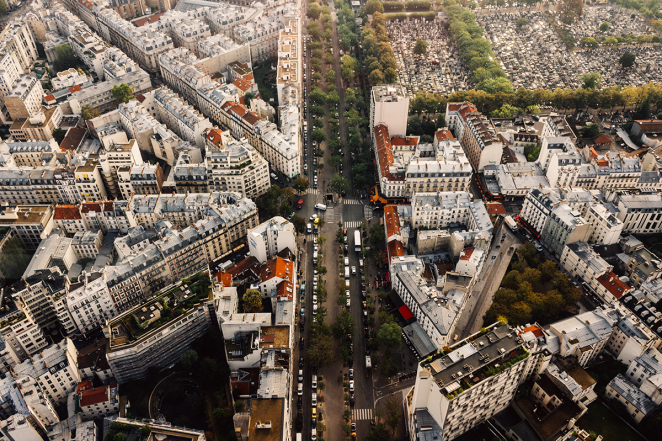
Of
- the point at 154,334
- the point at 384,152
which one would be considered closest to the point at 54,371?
the point at 154,334

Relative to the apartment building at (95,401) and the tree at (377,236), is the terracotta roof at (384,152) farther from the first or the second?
the apartment building at (95,401)

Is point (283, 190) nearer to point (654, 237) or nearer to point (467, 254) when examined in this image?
point (467, 254)

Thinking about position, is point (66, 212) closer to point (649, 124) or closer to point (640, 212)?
point (640, 212)

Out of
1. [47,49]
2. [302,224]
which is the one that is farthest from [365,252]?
[47,49]

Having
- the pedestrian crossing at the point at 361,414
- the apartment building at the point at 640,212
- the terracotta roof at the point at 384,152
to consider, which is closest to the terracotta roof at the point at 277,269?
the pedestrian crossing at the point at 361,414

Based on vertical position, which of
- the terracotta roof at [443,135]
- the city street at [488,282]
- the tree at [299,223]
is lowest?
the city street at [488,282]

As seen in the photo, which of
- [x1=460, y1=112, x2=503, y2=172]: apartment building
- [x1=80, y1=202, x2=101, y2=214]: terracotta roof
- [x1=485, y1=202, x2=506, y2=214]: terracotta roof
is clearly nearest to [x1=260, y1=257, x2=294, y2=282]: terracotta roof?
[x1=80, y1=202, x2=101, y2=214]: terracotta roof

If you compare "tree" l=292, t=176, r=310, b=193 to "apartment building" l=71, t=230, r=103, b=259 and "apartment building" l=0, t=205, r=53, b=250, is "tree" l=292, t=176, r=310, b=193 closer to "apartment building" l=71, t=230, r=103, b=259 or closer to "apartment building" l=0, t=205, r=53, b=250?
"apartment building" l=71, t=230, r=103, b=259
